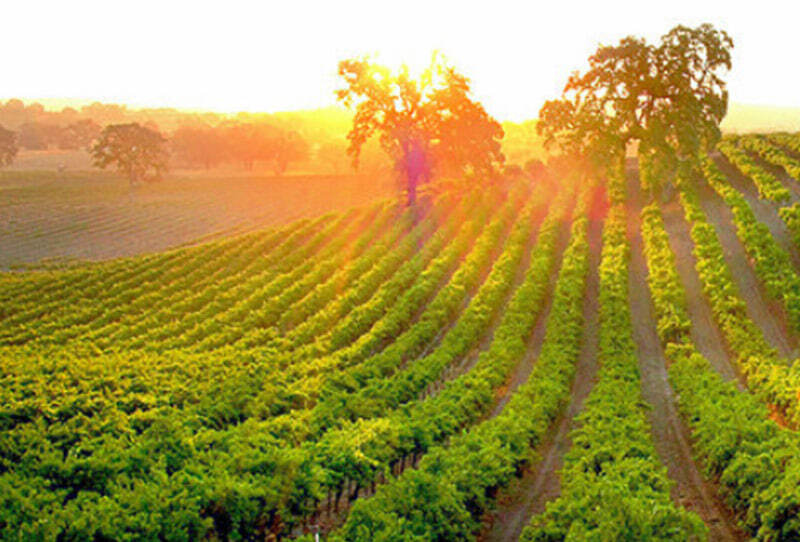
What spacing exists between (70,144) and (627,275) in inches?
5772

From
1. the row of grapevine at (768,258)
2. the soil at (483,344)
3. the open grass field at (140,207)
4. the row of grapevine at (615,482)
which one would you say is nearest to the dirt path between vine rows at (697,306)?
the row of grapevine at (768,258)

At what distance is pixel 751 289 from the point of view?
32.9 metres

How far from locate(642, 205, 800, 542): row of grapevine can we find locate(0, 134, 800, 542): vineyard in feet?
0.24

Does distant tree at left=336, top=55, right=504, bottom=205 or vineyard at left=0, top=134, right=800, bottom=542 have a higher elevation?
distant tree at left=336, top=55, right=504, bottom=205

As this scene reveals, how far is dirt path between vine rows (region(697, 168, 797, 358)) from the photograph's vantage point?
91.1 ft

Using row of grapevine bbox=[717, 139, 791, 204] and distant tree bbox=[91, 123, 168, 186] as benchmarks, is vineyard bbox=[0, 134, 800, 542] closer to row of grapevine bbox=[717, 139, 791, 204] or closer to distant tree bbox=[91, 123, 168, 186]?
row of grapevine bbox=[717, 139, 791, 204]

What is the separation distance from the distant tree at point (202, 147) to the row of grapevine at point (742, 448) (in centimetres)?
10441

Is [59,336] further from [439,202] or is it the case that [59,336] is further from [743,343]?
[439,202]

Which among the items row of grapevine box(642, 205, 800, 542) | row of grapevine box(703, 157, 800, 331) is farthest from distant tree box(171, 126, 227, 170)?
row of grapevine box(642, 205, 800, 542)

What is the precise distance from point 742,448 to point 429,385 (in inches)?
436

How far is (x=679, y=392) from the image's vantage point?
21.3 m

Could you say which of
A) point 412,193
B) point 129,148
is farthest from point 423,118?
point 129,148

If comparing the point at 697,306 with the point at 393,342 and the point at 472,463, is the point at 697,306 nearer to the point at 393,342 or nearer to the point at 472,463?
the point at 393,342

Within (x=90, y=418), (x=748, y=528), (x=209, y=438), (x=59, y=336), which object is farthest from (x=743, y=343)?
(x=59, y=336)
